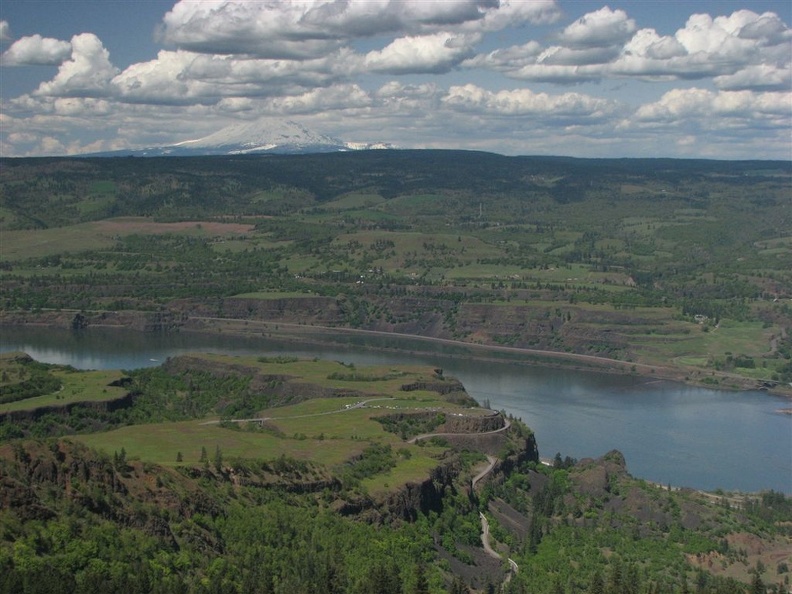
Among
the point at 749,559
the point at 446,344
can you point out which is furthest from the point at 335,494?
the point at 446,344

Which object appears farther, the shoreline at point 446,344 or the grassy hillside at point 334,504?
the shoreline at point 446,344

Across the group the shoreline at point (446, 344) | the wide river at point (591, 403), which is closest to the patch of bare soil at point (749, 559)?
the wide river at point (591, 403)

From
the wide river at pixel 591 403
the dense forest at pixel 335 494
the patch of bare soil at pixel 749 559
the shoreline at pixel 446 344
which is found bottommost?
the shoreline at pixel 446 344

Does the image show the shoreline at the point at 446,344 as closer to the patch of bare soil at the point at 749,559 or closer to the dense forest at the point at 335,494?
the dense forest at the point at 335,494

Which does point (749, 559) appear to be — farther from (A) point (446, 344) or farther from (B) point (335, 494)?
(A) point (446, 344)

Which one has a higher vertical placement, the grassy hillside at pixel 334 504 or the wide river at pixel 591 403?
the grassy hillside at pixel 334 504

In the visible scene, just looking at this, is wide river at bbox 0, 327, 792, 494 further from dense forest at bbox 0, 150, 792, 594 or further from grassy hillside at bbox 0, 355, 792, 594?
grassy hillside at bbox 0, 355, 792, 594

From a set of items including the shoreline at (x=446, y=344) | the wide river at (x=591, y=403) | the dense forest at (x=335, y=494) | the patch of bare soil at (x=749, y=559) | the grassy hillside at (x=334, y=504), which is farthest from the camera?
the shoreline at (x=446, y=344)

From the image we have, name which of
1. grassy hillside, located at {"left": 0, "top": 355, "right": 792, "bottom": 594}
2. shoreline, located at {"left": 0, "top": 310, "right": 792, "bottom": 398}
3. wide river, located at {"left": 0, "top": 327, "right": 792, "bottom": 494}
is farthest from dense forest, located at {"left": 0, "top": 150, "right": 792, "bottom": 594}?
wide river, located at {"left": 0, "top": 327, "right": 792, "bottom": 494}

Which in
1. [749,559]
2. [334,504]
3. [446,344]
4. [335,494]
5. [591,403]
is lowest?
[446,344]
